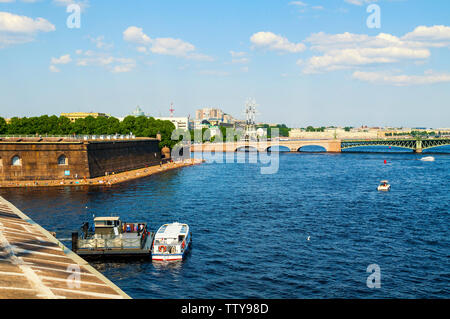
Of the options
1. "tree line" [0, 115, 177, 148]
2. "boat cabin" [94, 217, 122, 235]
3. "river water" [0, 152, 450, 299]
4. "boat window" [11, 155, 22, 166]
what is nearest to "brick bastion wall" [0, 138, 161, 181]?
"boat window" [11, 155, 22, 166]

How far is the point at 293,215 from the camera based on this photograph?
57250 mm

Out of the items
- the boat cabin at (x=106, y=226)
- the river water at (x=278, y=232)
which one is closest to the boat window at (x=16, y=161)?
the river water at (x=278, y=232)

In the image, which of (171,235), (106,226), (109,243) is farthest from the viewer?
(106,226)

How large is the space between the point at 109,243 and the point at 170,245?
222 inches

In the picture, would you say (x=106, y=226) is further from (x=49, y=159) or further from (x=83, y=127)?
(x=83, y=127)

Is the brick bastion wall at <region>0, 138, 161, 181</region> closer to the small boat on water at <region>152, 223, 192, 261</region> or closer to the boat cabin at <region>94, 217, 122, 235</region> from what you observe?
the boat cabin at <region>94, 217, 122, 235</region>

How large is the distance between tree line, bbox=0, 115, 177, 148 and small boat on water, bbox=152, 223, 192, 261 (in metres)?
88.8

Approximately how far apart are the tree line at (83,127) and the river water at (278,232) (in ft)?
181

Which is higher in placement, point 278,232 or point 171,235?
point 171,235

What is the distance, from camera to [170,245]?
37.9m

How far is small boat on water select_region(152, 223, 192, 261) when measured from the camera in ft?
123

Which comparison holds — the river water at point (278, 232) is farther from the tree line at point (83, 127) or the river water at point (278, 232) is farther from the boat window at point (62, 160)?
the tree line at point (83, 127)

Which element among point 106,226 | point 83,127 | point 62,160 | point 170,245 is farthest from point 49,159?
point 83,127

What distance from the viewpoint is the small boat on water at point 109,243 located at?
38000mm
